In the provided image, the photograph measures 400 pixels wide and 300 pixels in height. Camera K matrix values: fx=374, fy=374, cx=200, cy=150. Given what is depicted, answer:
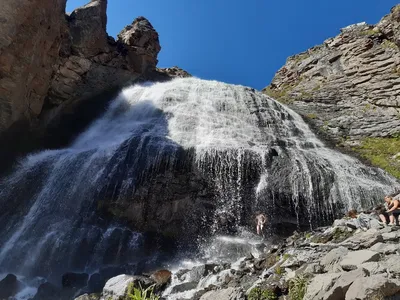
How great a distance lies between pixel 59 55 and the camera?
29.0m

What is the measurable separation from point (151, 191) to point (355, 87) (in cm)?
2201

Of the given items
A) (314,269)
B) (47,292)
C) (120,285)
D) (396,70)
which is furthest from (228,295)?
(396,70)

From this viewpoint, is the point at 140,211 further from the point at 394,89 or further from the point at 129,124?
the point at 394,89

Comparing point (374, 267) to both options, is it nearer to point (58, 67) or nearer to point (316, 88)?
point (58, 67)

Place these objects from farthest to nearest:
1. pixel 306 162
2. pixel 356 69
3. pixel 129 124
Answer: pixel 356 69
pixel 129 124
pixel 306 162

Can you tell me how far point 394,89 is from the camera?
29.6 m

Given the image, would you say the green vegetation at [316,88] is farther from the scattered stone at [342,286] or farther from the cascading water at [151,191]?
the scattered stone at [342,286]

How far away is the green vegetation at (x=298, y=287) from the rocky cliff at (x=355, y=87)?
17.4m

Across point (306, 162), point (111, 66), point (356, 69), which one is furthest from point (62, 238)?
point (356, 69)

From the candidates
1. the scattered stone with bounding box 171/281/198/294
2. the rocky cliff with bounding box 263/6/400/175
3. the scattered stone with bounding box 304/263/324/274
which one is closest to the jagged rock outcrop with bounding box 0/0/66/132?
the scattered stone with bounding box 171/281/198/294

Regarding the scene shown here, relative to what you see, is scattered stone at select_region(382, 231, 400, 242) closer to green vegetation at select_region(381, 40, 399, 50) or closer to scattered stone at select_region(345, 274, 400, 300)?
scattered stone at select_region(345, 274, 400, 300)

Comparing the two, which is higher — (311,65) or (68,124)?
(311,65)

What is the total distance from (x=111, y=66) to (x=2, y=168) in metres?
15.5

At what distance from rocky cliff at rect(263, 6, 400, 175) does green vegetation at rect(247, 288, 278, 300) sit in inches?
691
